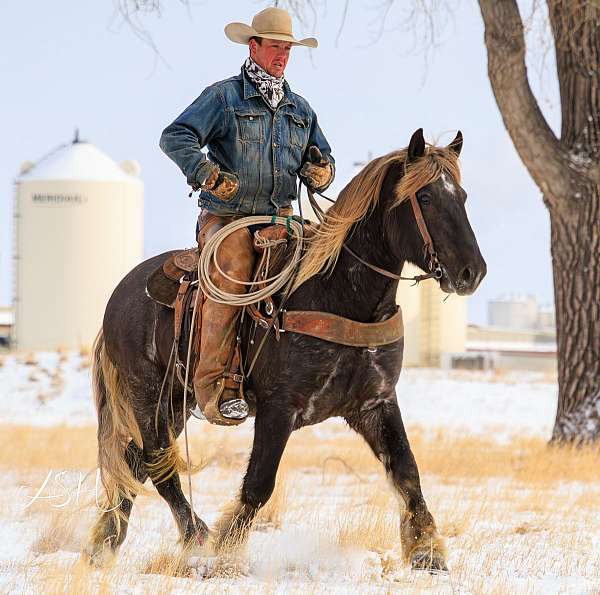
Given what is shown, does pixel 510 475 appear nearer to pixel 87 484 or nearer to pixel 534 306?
pixel 87 484

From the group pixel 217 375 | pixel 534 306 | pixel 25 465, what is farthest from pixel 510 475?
pixel 534 306

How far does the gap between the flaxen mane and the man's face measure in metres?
0.77

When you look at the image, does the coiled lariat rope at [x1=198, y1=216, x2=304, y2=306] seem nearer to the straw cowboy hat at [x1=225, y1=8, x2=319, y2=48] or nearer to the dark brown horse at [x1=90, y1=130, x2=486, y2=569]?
the dark brown horse at [x1=90, y1=130, x2=486, y2=569]

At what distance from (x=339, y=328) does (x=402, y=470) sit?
0.82 meters

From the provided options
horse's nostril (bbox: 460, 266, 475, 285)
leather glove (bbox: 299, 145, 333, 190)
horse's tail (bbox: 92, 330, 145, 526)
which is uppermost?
leather glove (bbox: 299, 145, 333, 190)

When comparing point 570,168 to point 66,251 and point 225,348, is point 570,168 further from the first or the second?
point 66,251

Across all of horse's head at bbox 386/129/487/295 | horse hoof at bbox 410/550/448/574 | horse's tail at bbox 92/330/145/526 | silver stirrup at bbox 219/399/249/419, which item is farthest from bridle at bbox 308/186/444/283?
horse's tail at bbox 92/330/145/526

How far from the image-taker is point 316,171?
5566 millimetres

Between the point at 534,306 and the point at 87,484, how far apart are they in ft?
210

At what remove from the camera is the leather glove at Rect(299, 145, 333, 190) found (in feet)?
18.3

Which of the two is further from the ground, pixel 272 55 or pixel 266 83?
pixel 272 55

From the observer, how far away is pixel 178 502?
602cm

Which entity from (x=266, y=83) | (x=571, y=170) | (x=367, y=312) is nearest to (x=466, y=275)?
(x=367, y=312)

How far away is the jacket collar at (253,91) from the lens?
544 centimetres
